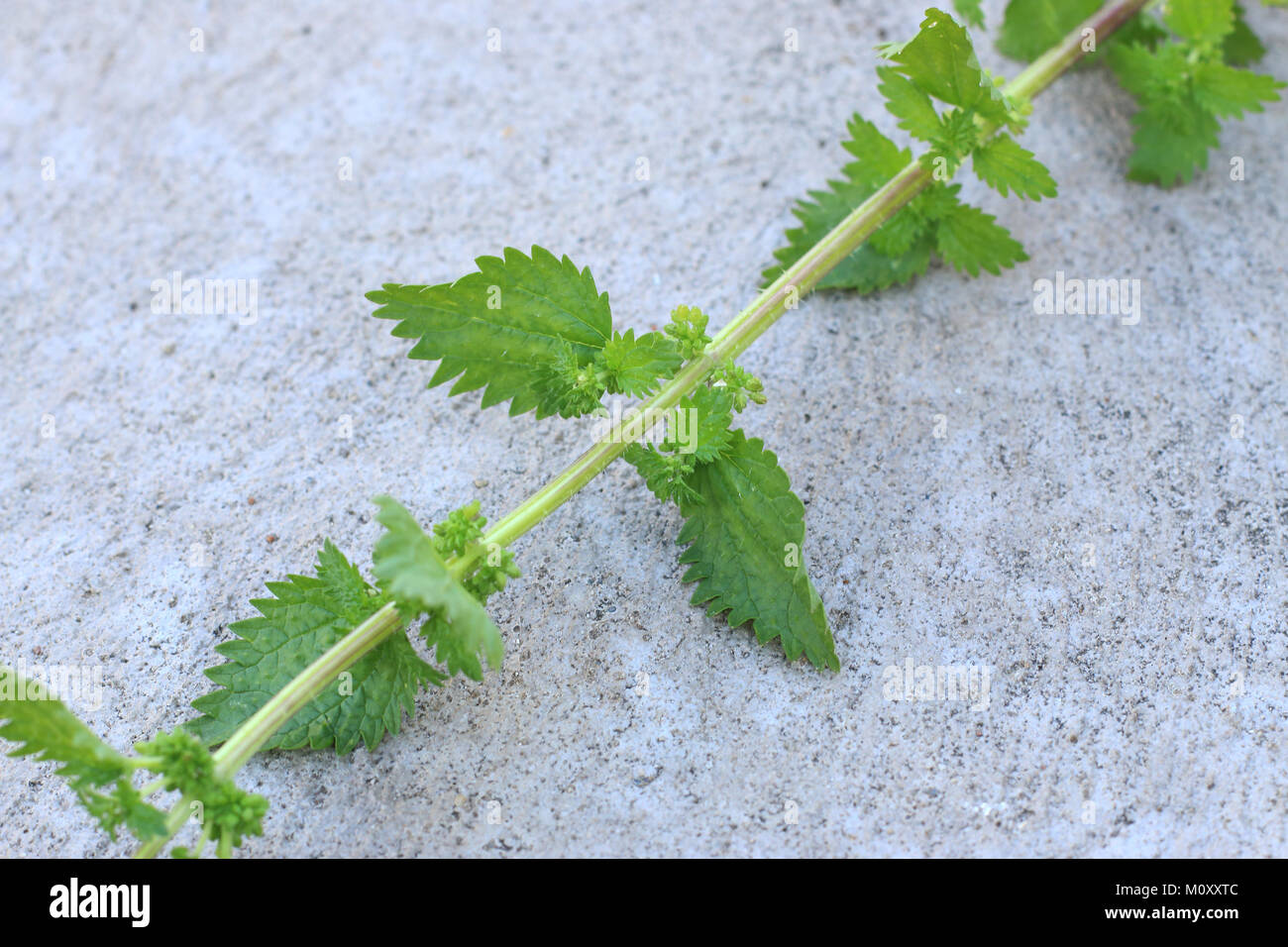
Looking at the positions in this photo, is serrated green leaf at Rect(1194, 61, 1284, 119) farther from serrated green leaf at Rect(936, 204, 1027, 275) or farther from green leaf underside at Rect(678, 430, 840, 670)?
green leaf underside at Rect(678, 430, 840, 670)

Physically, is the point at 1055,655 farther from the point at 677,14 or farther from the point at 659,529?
the point at 677,14

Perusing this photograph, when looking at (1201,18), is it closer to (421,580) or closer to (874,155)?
(874,155)

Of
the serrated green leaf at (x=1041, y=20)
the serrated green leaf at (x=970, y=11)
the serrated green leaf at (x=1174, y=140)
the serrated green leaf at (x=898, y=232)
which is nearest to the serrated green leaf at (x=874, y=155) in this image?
the serrated green leaf at (x=898, y=232)

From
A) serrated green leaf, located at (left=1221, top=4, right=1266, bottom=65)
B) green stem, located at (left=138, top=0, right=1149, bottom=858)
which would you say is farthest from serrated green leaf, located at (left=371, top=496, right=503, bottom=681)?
serrated green leaf, located at (left=1221, top=4, right=1266, bottom=65)

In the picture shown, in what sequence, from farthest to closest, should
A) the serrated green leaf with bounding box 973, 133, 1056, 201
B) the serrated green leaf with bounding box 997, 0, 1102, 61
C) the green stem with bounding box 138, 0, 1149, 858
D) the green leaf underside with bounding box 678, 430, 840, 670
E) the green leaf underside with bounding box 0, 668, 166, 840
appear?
the serrated green leaf with bounding box 997, 0, 1102, 61 < the serrated green leaf with bounding box 973, 133, 1056, 201 < the green leaf underside with bounding box 678, 430, 840, 670 < the green stem with bounding box 138, 0, 1149, 858 < the green leaf underside with bounding box 0, 668, 166, 840

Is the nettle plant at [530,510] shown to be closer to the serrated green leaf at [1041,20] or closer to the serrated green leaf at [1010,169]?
the serrated green leaf at [1010,169]

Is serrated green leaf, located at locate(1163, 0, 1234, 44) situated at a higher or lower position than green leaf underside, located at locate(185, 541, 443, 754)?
higher

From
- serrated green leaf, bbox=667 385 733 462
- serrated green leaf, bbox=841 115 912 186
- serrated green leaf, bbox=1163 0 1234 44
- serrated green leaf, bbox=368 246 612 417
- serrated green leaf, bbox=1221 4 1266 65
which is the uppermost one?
serrated green leaf, bbox=1221 4 1266 65
